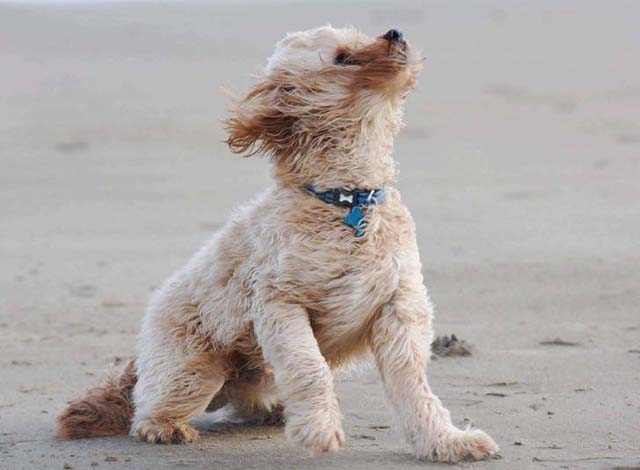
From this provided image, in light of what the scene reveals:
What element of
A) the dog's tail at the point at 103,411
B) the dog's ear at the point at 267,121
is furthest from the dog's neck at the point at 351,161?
the dog's tail at the point at 103,411

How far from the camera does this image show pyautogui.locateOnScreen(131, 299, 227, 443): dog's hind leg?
18.4ft

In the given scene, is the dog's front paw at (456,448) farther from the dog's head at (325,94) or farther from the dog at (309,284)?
the dog's head at (325,94)

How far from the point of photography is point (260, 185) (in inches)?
603

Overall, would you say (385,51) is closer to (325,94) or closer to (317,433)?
(325,94)

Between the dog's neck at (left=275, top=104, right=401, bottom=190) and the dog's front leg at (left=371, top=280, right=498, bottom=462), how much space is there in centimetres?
46

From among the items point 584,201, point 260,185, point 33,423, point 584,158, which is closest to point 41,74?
point 260,185

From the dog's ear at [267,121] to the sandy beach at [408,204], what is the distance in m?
0.19

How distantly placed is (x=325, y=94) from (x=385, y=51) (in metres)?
0.33

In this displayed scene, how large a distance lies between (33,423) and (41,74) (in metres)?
17.7

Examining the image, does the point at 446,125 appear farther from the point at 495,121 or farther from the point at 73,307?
the point at 73,307

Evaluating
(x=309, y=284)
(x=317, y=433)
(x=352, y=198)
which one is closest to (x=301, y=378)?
(x=317, y=433)

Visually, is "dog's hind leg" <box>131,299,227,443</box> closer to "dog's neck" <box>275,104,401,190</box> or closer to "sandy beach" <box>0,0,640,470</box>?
"sandy beach" <box>0,0,640,470</box>

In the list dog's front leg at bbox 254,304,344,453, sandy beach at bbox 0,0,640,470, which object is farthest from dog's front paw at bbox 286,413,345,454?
sandy beach at bbox 0,0,640,470

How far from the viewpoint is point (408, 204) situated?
13.9 metres
